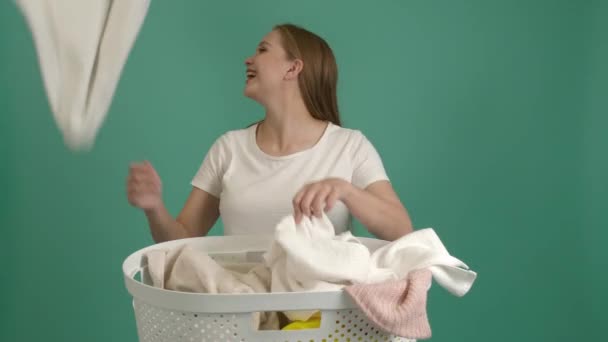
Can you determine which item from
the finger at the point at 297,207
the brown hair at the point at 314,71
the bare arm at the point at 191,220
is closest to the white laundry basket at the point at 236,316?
the finger at the point at 297,207

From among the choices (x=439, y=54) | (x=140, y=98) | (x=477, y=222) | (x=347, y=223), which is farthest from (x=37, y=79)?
(x=477, y=222)

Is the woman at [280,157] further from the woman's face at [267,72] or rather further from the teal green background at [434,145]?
the teal green background at [434,145]

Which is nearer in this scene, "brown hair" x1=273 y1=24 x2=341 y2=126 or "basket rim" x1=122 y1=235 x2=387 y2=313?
"basket rim" x1=122 y1=235 x2=387 y2=313

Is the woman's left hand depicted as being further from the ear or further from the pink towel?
the ear

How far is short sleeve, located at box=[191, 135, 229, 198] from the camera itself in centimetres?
151

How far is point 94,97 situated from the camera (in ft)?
3.83

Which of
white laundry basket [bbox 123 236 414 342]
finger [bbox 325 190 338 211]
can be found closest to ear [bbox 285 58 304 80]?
finger [bbox 325 190 338 211]

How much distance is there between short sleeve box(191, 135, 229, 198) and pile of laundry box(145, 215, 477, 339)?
490 mm

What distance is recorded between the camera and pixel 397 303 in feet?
2.82

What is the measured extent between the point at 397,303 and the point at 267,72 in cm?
72

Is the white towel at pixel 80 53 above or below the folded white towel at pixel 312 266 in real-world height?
above

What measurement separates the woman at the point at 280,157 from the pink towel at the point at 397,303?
0.42 meters

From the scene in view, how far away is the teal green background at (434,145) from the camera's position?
6.07 ft

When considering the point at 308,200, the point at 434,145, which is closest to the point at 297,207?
the point at 308,200
